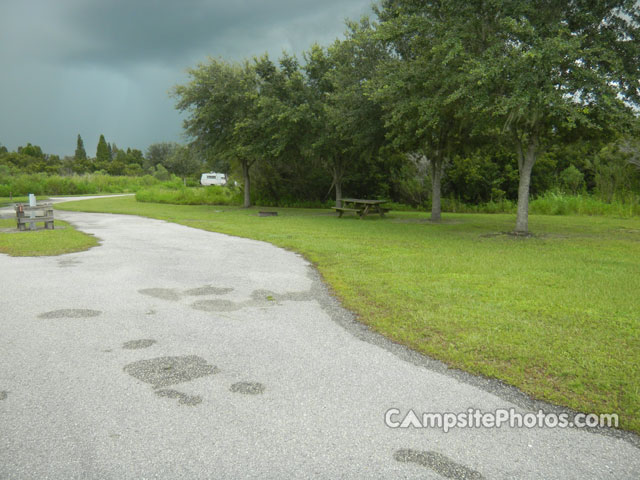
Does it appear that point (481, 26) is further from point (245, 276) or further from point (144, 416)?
point (144, 416)

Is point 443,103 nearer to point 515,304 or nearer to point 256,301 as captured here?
point 515,304

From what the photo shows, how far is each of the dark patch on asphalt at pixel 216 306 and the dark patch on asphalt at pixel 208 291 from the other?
416 millimetres

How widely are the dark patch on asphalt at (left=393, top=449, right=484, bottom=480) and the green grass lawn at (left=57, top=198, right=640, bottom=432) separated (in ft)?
3.59

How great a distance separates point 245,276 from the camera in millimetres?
7012

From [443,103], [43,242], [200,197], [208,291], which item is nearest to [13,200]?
[200,197]

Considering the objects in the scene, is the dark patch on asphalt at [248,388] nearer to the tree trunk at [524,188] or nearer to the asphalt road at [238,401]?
the asphalt road at [238,401]

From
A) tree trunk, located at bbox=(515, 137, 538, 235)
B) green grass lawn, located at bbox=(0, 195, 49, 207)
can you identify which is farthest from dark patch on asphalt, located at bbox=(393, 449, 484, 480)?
green grass lawn, located at bbox=(0, 195, 49, 207)

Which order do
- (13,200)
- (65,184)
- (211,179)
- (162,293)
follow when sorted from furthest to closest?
(211,179) < (65,184) < (13,200) < (162,293)

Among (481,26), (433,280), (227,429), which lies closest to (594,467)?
(227,429)

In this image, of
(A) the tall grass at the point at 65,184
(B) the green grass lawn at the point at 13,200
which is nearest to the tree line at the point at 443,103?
(B) the green grass lawn at the point at 13,200

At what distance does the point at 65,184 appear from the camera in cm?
3953

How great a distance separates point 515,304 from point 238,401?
11.9 ft

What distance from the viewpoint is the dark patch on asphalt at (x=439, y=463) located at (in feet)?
7.50

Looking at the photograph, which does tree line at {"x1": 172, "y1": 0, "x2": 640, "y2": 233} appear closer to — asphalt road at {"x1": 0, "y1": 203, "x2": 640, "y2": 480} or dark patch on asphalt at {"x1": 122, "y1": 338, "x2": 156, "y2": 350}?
asphalt road at {"x1": 0, "y1": 203, "x2": 640, "y2": 480}
